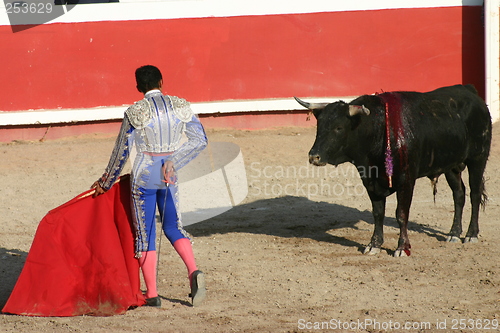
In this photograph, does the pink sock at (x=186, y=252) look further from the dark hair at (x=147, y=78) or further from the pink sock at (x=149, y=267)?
the dark hair at (x=147, y=78)

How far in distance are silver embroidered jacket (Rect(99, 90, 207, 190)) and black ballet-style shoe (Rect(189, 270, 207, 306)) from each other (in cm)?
69

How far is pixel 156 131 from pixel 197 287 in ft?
3.30

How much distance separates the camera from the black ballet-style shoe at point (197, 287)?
4.27 m

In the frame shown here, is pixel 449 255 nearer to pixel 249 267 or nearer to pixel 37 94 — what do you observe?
pixel 249 267

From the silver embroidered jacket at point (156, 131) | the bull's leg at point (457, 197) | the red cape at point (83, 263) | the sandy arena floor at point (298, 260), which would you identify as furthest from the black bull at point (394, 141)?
the red cape at point (83, 263)

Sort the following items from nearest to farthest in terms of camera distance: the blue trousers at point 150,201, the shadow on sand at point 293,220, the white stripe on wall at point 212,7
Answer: the blue trousers at point 150,201, the shadow on sand at point 293,220, the white stripe on wall at point 212,7

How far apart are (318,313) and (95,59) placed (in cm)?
742

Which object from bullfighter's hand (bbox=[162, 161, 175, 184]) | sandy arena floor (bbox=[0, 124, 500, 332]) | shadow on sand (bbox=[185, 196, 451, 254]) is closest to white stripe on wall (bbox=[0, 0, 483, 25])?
sandy arena floor (bbox=[0, 124, 500, 332])

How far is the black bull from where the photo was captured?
539cm

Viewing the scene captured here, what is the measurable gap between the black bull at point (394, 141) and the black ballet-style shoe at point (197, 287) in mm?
1496

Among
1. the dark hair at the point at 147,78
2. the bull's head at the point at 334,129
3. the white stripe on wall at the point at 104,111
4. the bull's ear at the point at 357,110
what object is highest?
the dark hair at the point at 147,78

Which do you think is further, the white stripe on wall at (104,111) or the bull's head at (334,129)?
the white stripe on wall at (104,111)

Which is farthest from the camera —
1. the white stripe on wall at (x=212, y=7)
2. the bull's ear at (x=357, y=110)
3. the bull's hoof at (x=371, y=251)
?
the white stripe on wall at (x=212, y=7)

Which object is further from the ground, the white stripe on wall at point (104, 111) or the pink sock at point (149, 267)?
the white stripe on wall at point (104, 111)
